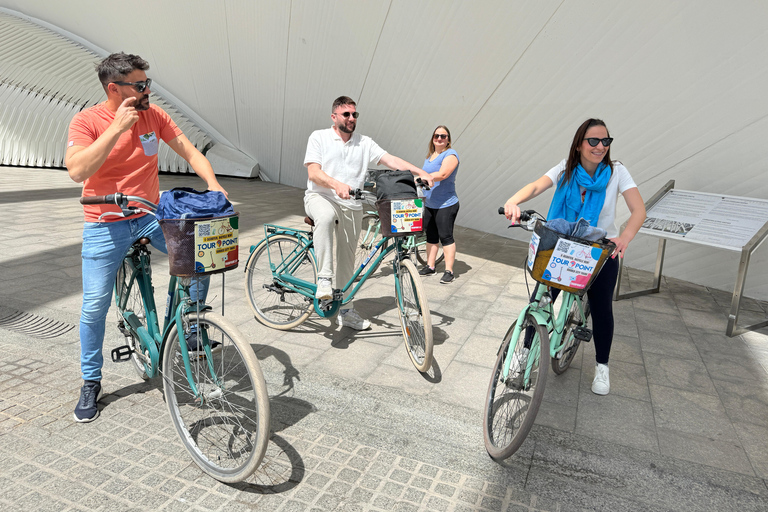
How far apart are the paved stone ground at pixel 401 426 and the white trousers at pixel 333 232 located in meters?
0.55

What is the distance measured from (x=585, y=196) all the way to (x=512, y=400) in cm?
119

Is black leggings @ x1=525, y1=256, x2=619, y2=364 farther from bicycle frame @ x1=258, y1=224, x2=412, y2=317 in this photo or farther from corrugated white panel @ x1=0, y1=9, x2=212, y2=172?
corrugated white panel @ x1=0, y1=9, x2=212, y2=172

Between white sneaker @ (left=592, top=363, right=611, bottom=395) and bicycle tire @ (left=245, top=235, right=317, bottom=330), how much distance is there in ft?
6.66

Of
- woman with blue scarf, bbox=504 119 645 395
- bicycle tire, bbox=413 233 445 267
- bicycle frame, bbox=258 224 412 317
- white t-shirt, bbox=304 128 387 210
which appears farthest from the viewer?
bicycle tire, bbox=413 233 445 267

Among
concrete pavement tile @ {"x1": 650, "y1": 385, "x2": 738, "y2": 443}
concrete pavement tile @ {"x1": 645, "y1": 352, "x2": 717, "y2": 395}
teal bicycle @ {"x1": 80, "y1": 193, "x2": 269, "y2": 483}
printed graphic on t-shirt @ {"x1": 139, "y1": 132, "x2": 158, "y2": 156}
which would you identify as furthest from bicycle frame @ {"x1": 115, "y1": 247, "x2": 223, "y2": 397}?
concrete pavement tile @ {"x1": 645, "y1": 352, "x2": 717, "y2": 395}

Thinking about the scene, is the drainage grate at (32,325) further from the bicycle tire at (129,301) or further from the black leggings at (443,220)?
the black leggings at (443,220)

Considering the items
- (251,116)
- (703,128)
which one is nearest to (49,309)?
(703,128)

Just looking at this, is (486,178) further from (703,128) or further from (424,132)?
(703,128)

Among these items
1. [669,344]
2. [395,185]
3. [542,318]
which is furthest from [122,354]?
[669,344]

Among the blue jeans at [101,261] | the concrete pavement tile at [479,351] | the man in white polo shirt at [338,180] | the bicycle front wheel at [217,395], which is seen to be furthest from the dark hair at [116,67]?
the concrete pavement tile at [479,351]

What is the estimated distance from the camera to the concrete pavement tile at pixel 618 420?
114 inches

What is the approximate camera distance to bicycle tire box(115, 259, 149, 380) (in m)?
2.96

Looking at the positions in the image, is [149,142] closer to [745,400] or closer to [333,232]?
[333,232]

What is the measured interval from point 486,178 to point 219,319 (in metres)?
6.34
